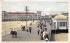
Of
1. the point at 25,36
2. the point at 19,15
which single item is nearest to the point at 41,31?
the point at 25,36

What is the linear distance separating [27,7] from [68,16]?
0.52 meters

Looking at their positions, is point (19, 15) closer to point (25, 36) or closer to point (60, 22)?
point (25, 36)

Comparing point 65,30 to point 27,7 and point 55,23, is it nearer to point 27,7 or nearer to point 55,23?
point 55,23

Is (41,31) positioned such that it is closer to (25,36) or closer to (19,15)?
(25,36)

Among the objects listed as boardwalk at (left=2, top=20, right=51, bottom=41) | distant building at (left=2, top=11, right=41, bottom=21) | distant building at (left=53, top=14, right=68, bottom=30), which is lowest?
boardwalk at (left=2, top=20, right=51, bottom=41)

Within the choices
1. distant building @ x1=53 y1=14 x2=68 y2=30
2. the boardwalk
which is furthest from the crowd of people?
distant building @ x1=53 y1=14 x2=68 y2=30

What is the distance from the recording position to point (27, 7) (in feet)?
4.39

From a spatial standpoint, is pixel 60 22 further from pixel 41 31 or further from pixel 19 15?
pixel 19 15

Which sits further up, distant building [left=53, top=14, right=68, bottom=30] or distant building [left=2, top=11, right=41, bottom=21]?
distant building [left=2, top=11, right=41, bottom=21]

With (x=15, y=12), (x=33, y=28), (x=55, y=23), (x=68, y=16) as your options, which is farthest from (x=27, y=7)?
Answer: (x=68, y=16)

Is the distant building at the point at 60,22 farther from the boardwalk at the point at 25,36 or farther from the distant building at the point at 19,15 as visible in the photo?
the distant building at the point at 19,15

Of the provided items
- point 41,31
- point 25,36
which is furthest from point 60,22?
point 25,36

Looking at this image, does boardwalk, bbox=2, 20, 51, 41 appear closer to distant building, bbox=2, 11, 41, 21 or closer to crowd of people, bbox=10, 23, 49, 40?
crowd of people, bbox=10, 23, 49, 40

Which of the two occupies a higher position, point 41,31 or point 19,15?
point 19,15
